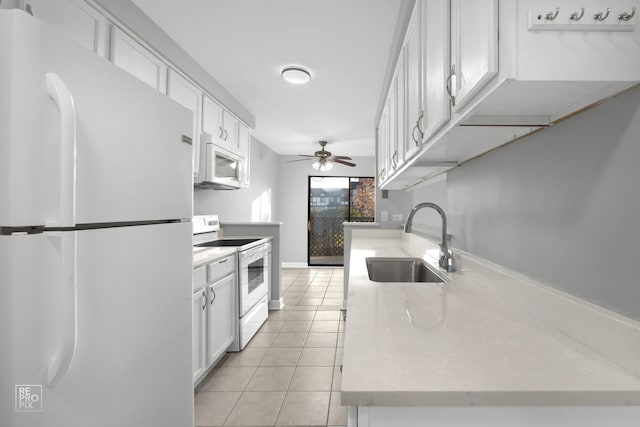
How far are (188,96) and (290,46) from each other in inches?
36.3

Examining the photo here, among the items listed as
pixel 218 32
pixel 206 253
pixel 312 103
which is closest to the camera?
pixel 218 32

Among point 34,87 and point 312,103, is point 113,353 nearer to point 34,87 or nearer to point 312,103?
point 34,87

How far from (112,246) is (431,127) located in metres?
1.13

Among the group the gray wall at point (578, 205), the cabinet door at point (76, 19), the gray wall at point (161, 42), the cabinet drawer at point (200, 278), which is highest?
the gray wall at point (161, 42)

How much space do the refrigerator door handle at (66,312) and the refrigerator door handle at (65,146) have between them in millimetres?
46

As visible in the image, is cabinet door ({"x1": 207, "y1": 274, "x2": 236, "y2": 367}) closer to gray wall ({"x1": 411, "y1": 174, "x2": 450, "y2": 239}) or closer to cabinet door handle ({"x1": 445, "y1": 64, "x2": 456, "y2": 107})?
gray wall ({"x1": 411, "y1": 174, "x2": 450, "y2": 239})

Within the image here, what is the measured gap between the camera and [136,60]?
1.95 m

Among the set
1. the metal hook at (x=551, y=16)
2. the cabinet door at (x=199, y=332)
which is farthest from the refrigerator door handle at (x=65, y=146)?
the cabinet door at (x=199, y=332)

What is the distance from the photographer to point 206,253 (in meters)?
2.41

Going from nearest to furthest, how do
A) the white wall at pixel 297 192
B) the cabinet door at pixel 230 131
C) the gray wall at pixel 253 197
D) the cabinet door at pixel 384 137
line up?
the cabinet door at pixel 384 137 < the cabinet door at pixel 230 131 < the gray wall at pixel 253 197 < the white wall at pixel 297 192

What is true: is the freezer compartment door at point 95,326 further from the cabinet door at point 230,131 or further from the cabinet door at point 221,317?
the cabinet door at point 230,131

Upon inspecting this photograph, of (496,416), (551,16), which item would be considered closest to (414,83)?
(551,16)

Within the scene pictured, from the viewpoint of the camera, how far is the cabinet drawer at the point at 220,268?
2197 millimetres

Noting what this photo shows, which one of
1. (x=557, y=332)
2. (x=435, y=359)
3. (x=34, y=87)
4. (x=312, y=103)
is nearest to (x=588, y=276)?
(x=557, y=332)
